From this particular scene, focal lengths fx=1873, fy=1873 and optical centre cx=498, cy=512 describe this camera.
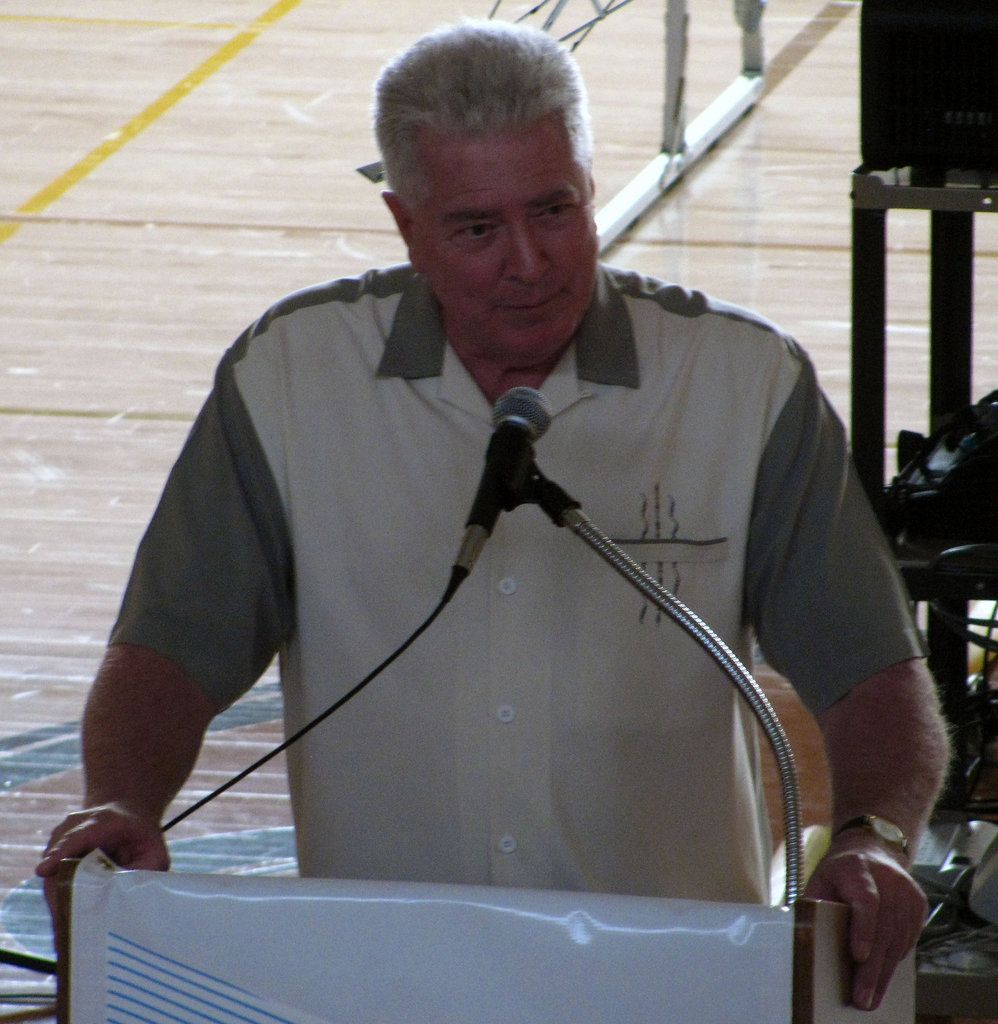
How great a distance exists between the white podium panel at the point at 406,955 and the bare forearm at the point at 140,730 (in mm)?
258

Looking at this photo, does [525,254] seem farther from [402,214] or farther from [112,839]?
[112,839]

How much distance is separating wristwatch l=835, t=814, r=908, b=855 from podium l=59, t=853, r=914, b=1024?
169mm

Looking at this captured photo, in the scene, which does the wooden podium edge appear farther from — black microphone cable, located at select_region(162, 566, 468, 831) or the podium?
black microphone cable, located at select_region(162, 566, 468, 831)

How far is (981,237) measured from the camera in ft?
23.0

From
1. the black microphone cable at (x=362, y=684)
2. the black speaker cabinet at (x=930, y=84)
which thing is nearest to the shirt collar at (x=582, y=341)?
the black microphone cable at (x=362, y=684)

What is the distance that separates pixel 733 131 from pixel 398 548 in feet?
22.7

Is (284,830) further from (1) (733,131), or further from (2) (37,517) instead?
(1) (733,131)

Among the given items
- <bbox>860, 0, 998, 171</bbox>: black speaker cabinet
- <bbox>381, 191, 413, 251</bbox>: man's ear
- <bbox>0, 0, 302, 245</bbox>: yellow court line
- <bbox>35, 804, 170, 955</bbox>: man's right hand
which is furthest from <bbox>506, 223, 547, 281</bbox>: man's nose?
<bbox>0, 0, 302, 245</bbox>: yellow court line

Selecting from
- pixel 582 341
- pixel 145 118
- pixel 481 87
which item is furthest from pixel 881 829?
pixel 145 118

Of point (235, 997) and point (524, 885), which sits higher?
point (235, 997)

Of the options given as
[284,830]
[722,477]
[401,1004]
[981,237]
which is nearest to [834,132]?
[981,237]

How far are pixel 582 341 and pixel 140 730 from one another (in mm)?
551

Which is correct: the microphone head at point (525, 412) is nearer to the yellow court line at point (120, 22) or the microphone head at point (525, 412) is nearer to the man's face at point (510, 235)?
the man's face at point (510, 235)

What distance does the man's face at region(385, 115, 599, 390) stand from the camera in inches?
64.4
